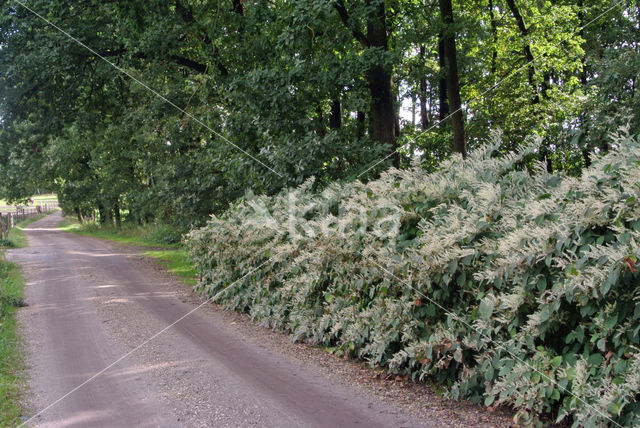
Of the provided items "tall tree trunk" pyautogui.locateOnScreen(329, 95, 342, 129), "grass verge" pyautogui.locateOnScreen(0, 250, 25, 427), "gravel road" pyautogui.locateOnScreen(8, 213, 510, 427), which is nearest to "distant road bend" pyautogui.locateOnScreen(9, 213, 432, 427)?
"gravel road" pyautogui.locateOnScreen(8, 213, 510, 427)

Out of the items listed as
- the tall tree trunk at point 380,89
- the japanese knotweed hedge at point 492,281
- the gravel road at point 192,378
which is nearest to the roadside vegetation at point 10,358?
the gravel road at point 192,378

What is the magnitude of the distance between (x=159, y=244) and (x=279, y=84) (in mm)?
19389

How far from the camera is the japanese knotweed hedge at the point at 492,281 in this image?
3732 millimetres

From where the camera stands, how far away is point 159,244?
1101 inches

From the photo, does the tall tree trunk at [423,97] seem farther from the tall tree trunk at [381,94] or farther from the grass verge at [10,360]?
the grass verge at [10,360]

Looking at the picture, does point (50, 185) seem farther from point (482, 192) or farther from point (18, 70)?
point (482, 192)

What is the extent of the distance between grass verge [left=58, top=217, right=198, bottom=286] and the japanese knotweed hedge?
7319 mm

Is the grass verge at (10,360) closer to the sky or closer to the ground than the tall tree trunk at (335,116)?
closer to the ground

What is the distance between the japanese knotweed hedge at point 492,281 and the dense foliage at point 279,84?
1.88 metres

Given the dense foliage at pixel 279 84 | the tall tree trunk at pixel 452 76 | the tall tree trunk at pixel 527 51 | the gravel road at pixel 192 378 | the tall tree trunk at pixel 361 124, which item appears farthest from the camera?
the tall tree trunk at pixel 527 51

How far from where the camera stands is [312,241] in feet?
24.7

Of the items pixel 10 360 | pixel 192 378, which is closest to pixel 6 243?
pixel 10 360

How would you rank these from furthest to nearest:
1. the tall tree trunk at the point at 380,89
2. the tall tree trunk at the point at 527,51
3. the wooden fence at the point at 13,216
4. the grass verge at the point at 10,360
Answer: the wooden fence at the point at 13,216, the tall tree trunk at the point at 527,51, the tall tree trunk at the point at 380,89, the grass verge at the point at 10,360

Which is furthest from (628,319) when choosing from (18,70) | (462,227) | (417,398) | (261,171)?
(18,70)
